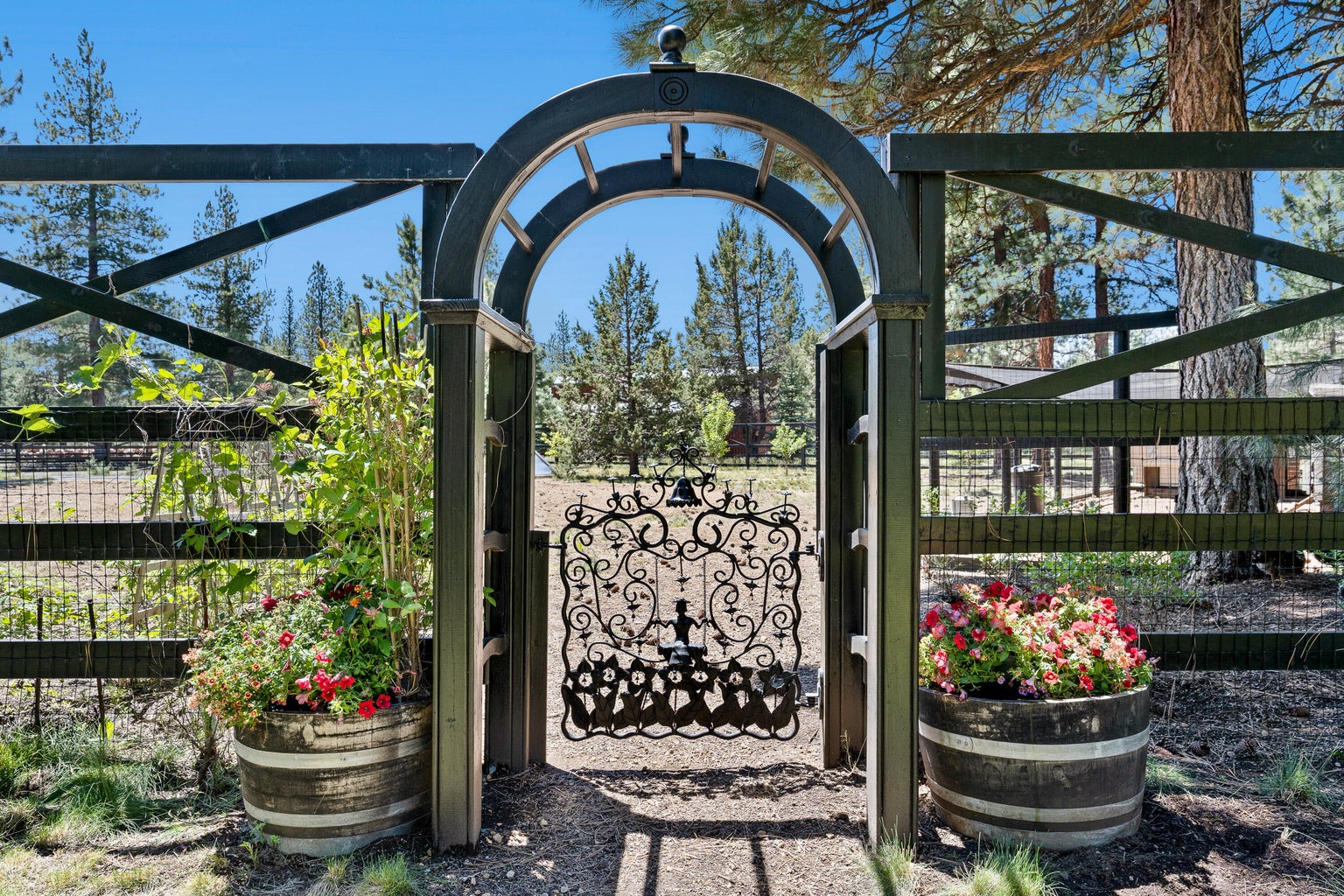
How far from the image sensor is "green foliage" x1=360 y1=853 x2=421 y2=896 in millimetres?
1903

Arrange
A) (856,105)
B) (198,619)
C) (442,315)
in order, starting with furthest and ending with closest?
(856,105)
(198,619)
(442,315)

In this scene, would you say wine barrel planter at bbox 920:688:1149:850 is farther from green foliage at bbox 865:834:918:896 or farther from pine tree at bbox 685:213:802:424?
pine tree at bbox 685:213:802:424

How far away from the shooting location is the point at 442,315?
82.7 inches

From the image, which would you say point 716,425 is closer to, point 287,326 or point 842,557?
point 287,326

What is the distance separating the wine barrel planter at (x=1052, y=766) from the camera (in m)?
2.09

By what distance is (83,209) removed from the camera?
11352mm

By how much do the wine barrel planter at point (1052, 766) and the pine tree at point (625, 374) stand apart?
15015 mm

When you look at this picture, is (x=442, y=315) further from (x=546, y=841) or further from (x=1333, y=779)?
(x=1333, y=779)

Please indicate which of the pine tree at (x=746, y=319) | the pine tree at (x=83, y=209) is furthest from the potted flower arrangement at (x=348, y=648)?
the pine tree at (x=746, y=319)

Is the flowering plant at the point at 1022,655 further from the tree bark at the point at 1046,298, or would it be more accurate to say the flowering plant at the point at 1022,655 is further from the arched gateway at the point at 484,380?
the tree bark at the point at 1046,298

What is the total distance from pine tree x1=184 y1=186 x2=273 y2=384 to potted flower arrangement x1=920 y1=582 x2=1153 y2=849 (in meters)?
11.1

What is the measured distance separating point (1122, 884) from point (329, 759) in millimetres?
2254

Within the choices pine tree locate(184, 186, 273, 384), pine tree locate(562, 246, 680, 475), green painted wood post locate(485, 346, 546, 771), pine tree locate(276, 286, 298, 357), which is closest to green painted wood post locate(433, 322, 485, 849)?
green painted wood post locate(485, 346, 546, 771)

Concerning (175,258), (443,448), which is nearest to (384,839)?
(443,448)
